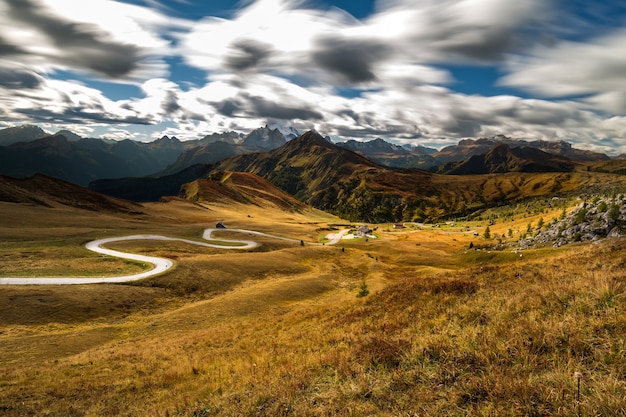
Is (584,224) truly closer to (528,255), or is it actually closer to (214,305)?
(528,255)

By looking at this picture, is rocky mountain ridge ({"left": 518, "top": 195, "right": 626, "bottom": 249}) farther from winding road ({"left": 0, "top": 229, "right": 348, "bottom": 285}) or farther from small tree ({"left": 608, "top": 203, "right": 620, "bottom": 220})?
winding road ({"left": 0, "top": 229, "right": 348, "bottom": 285})

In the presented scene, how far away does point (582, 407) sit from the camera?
18.7ft

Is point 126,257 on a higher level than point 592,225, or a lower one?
lower

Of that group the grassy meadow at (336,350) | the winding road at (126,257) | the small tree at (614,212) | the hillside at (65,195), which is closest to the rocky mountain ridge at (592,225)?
the small tree at (614,212)

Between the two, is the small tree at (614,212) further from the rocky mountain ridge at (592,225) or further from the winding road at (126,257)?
the winding road at (126,257)

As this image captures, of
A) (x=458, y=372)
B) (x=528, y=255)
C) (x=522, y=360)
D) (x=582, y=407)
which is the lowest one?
(x=528, y=255)

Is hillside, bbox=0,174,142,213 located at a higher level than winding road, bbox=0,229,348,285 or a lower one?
higher

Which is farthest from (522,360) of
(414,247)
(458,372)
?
(414,247)

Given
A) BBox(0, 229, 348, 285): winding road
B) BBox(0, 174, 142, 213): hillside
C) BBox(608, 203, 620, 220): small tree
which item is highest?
BBox(608, 203, 620, 220): small tree

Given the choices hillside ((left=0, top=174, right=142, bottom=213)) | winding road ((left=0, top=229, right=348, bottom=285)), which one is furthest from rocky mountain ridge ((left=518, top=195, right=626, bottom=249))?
hillside ((left=0, top=174, right=142, bottom=213))

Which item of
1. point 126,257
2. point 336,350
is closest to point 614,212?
point 336,350

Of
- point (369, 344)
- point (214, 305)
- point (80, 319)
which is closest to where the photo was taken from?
point (369, 344)

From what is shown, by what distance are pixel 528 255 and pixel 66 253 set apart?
79.7 meters

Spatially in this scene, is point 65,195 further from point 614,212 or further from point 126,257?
point 614,212
